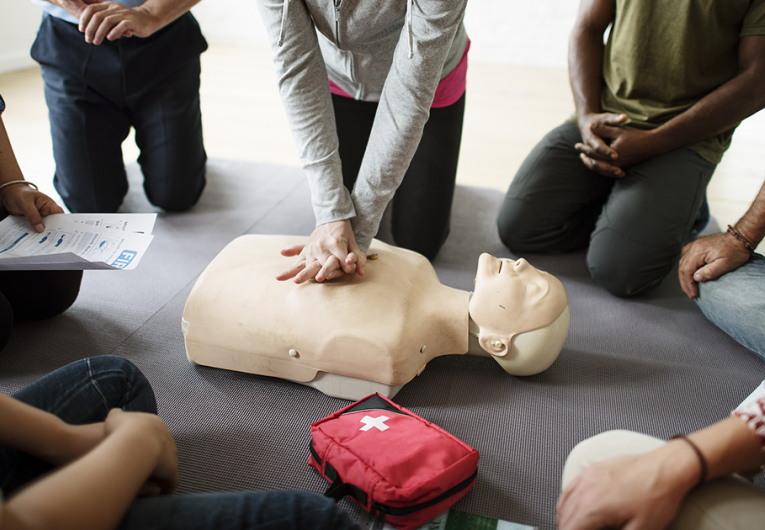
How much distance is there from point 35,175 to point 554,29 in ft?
13.1

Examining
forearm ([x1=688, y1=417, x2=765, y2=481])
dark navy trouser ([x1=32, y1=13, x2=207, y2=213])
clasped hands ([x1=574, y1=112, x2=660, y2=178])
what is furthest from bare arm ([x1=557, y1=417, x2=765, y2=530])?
dark navy trouser ([x1=32, y1=13, x2=207, y2=213])

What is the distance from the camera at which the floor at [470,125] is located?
2342mm

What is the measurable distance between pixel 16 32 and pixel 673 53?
405cm

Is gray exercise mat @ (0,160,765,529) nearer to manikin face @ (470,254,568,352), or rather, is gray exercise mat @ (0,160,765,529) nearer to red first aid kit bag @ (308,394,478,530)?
red first aid kit bag @ (308,394,478,530)

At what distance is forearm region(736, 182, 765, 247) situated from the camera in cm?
130

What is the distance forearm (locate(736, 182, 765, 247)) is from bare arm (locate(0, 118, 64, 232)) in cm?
175

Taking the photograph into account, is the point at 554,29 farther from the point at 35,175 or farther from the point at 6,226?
the point at 6,226

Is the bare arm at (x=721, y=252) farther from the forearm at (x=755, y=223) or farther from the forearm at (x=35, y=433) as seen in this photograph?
the forearm at (x=35, y=433)

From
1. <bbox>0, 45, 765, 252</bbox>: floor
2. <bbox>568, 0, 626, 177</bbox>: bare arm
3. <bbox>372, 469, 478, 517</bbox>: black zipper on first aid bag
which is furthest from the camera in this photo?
<bbox>0, 45, 765, 252</bbox>: floor

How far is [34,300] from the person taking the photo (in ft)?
4.16

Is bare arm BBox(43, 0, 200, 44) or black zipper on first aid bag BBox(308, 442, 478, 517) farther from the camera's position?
bare arm BBox(43, 0, 200, 44)

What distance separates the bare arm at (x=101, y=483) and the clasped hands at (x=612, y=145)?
1.39m

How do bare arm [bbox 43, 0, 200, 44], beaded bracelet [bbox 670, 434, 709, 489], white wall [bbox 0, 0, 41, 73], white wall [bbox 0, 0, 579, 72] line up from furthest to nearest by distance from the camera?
white wall [bbox 0, 0, 579, 72], white wall [bbox 0, 0, 41, 73], bare arm [bbox 43, 0, 200, 44], beaded bracelet [bbox 670, 434, 709, 489]

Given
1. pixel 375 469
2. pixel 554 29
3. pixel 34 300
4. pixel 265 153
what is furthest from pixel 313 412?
pixel 554 29
